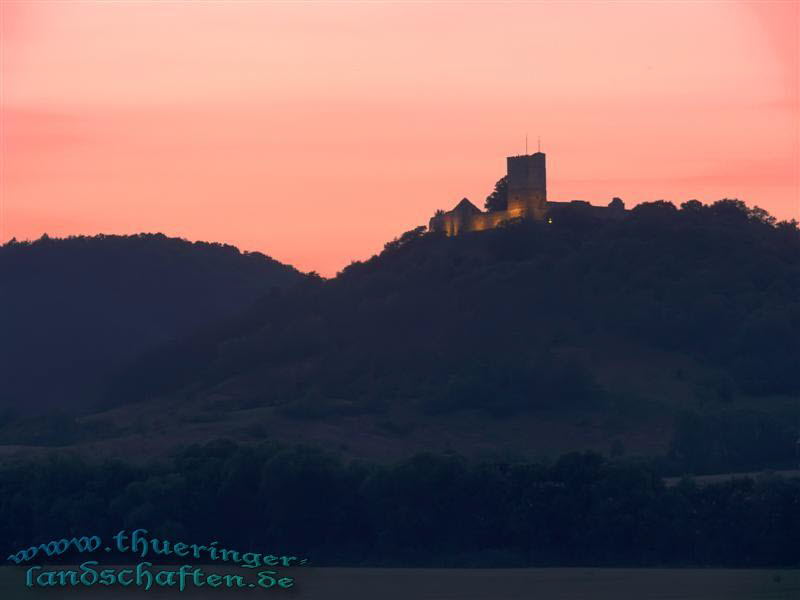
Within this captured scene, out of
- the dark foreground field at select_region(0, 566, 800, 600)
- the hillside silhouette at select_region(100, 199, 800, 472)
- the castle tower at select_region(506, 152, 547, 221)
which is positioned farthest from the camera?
the castle tower at select_region(506, 152, 547, 221)

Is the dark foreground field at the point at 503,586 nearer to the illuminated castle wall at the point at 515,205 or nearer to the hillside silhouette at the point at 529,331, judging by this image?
the hillside silhouette at the point at 529,331

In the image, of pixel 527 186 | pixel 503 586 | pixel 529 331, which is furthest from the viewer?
pixel 527 186

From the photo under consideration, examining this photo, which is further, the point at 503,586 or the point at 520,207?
the point at 520,207

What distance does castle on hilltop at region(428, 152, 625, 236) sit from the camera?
131625mm

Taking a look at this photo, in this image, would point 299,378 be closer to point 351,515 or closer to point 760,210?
point 760,210

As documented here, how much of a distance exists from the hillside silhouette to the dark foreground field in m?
59.3

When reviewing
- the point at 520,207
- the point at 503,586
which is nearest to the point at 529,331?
the point at 520,207

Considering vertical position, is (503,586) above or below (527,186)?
below

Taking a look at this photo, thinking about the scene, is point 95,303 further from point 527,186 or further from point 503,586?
point 503,586

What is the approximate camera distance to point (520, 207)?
13362 centimetres

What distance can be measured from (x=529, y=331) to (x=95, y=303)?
115 feet

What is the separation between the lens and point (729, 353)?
4690 inches

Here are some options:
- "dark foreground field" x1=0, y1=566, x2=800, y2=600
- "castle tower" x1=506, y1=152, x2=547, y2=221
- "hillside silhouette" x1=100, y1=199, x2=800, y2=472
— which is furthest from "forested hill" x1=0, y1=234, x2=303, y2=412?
"dark foreground field" x1=0, y1=566, x2=800, y2=600

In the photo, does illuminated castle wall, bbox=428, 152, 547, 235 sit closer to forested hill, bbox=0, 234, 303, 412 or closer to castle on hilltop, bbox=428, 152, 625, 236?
castle on hilltop, bbox=428, 152, 625, 236
